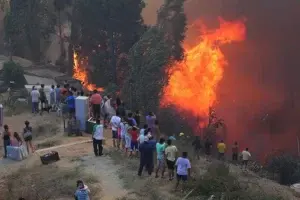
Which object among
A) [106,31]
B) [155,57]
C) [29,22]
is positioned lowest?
[155,57]

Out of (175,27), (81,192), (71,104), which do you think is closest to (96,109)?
(71,104)

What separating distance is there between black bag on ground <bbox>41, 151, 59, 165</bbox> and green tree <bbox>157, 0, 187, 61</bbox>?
17.2 m

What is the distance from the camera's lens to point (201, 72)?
3528cm

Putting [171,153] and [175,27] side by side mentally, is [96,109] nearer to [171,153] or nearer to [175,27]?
[171,153]

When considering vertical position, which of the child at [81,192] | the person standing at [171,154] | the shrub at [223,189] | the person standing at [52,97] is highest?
the person standing at [52,97]

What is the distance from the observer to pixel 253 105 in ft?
117

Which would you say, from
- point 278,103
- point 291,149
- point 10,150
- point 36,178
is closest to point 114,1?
point 278,103

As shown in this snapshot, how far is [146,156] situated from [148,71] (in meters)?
17.9

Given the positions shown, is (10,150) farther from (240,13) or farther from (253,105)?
(240,13)

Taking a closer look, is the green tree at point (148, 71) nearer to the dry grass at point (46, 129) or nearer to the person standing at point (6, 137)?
the dry grass at point (46, 129)

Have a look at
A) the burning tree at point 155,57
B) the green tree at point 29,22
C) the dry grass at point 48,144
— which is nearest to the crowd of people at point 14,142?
the dry grass at point 48,144

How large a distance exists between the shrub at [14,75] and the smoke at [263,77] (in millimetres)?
14121

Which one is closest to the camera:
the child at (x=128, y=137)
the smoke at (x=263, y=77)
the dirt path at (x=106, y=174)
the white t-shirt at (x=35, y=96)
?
the dirt path at (x=106, y=174)

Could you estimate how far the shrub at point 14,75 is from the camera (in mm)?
33969
